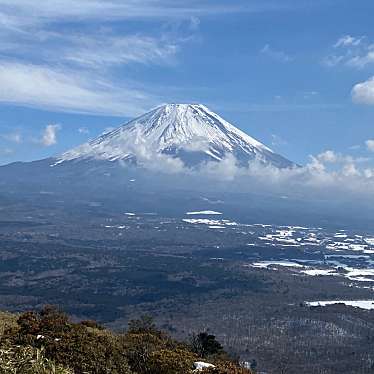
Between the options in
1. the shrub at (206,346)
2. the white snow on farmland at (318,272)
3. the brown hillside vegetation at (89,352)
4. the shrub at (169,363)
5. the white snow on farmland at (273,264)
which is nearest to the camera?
the brown hillside vegetation at (89,352)

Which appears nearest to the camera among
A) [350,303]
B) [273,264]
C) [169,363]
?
[169,363]

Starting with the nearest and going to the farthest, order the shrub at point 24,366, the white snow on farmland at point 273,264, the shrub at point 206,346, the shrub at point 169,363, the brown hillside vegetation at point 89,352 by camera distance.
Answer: the shrub at point 24,366 < the brown hillside vegetation at point 89,352 < the shrub at point 169,363 < the shrub at point 206,346 < the white snow on farmland at point 273,264

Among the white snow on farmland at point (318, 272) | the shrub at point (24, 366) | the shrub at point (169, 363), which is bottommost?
the white snow on farmland at point (318, 272)

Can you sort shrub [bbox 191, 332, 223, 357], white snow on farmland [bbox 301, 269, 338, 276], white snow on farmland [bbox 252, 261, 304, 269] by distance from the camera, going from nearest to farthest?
1. shrub [bbox 191, 332, 223, 357]
2. white snow on farmland [bbox 301, 269, 338, 276]
3. white snow on farmland [bbox 252, 261, 304, 269]

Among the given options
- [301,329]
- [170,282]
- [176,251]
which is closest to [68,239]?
[176,251]

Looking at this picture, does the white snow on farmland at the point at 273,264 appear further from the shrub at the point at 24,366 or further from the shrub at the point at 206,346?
the shrub at the point at 24,366

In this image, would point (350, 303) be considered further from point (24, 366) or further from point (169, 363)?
point (24, 366)

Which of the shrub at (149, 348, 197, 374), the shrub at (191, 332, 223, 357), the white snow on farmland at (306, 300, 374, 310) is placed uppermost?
the shrub at (149, 348, 197, 374)

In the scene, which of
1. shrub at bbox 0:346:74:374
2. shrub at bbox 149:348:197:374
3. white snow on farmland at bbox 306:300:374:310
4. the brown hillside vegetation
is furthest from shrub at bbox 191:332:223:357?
white snow on farmland at bbox 306:300:374:310

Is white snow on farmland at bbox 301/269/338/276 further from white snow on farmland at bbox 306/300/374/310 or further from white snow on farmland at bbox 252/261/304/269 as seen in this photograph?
white snow on farmland at bbox 306/300/374/310

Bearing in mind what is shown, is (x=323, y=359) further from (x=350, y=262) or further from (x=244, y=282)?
(x=350, y=262)

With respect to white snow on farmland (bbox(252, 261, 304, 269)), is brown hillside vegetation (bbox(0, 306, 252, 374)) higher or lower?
higher

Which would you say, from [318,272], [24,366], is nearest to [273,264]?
[318,272]

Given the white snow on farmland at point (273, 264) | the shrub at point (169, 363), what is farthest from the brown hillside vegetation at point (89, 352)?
the white snow on farmland at point (273, 264)
